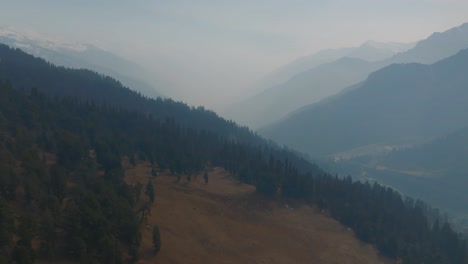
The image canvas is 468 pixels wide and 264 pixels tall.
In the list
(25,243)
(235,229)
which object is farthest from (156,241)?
(235,229)

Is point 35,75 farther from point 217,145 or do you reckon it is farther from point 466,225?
point 466,225

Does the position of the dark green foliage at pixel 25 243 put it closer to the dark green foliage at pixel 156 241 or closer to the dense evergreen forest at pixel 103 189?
the dense evergreen forest at pixel 103 189

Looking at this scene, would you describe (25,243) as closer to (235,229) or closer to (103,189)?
(103,189)

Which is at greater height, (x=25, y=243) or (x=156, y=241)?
(x=25, y=243)

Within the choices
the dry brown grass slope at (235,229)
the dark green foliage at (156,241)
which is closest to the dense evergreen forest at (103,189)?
the dark green foliage at (156,241)

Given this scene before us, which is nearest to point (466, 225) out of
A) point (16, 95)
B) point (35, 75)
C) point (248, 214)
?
point (248, 214)

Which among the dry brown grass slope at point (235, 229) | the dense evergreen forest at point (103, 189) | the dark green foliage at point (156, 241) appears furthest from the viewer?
the dry brown grass slope at point (235, 229)
